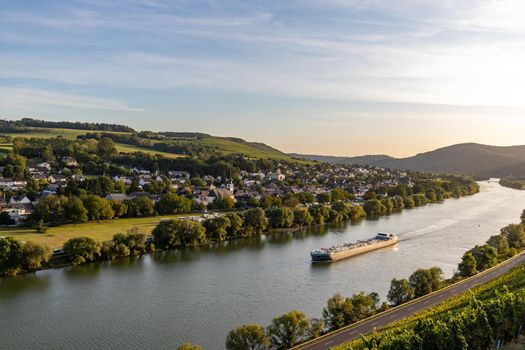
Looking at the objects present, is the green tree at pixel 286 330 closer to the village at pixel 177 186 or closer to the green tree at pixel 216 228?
the green tree at pixel 216 228

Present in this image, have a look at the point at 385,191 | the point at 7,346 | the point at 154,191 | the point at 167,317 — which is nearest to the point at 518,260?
the point at 167,317

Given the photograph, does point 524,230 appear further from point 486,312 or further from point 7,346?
point 7,346

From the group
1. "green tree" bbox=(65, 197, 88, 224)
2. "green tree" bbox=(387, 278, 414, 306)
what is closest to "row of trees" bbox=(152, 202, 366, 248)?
"green tree" bbox=(65, 197, 88, 224)

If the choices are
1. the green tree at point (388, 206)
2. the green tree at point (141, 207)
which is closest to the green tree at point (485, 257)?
the green tree at point (141, 207)

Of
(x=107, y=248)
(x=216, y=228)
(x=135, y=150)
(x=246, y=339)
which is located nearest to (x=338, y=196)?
(x=216, y=228)

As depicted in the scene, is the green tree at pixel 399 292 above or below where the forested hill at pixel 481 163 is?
below

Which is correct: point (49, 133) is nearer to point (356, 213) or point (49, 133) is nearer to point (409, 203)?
point (356, 213)

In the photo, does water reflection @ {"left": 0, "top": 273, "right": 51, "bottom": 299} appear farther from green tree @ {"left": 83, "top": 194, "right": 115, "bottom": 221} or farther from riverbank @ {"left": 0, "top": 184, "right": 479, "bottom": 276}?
green tree @ {"left": 83, "top": 194, "right": 115, "bottom": 221}
